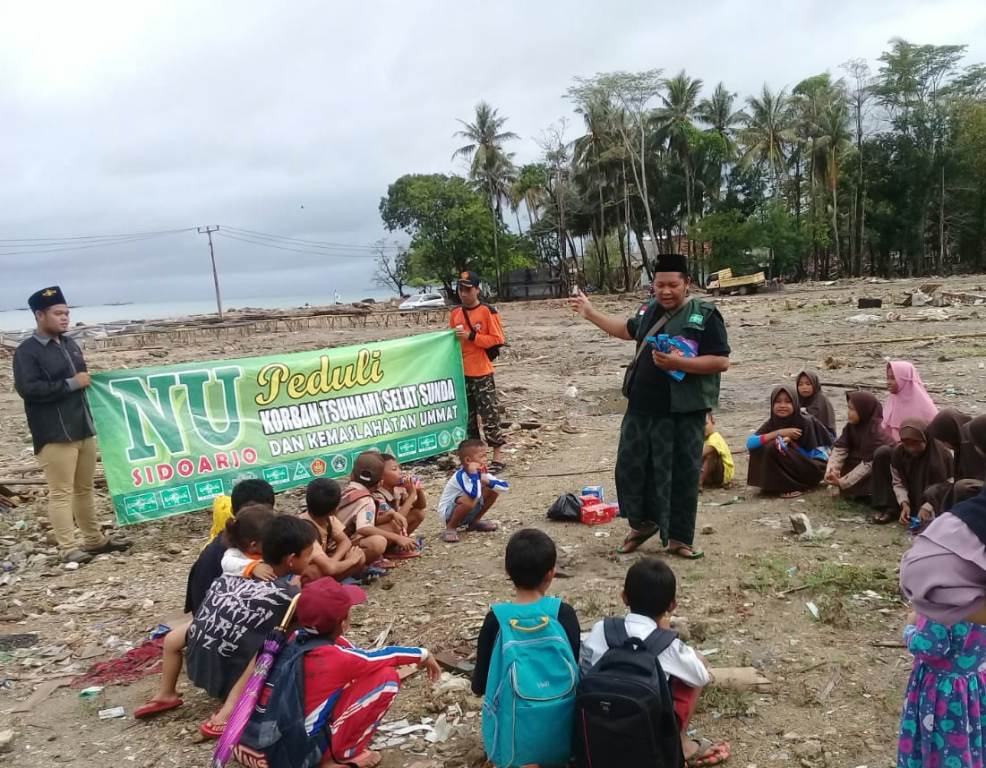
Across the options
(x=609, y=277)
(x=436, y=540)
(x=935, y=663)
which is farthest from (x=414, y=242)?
(x=935, y=663)

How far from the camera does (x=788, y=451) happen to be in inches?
238

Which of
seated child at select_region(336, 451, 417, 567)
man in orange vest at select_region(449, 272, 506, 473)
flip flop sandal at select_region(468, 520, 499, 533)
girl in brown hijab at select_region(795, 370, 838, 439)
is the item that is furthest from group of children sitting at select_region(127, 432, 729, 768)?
man in orange vest at select_region(449, 272, 506, 473)

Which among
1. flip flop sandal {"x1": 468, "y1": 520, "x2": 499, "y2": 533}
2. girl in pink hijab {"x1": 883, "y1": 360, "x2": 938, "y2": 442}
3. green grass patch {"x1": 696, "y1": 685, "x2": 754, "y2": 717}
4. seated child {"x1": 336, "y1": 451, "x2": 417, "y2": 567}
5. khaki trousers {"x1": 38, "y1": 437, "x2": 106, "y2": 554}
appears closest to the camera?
green grass patch {"x1": 696, "y1": 685, "x2": 754, "y2": 717}

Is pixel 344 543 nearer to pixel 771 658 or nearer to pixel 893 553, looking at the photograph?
pixel 771 658

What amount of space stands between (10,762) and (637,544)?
3528 mm

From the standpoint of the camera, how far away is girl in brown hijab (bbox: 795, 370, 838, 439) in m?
6.29

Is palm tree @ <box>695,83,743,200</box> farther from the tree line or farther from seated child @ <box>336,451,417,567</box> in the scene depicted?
seated child @ <box>336,451,417,567</box>

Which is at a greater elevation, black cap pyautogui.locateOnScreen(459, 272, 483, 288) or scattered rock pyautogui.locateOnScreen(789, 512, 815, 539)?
black cap pyautogui.locateOnScreen(459, 272, 483, 288)

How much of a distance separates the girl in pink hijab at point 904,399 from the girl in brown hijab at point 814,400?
2.43ft

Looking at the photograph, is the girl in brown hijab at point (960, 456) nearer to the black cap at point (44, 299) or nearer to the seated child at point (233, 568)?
the seated child at point (233, 568)

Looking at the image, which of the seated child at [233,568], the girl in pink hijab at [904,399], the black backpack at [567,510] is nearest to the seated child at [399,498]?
the black backpack at [567,510]

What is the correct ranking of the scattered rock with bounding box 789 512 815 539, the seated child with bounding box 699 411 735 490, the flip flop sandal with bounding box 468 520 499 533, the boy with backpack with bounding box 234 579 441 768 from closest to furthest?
the boy with backpack with bounding box 234 579 441 768
the scattered rock with bounding box 789 512 815 539
the flip flop sandal with bounding box 468 520 499 533
the seated child with bounding box 699 411 735 490

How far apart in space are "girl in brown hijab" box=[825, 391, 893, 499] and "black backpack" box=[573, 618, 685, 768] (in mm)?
3685

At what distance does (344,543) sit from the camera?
175 inches
